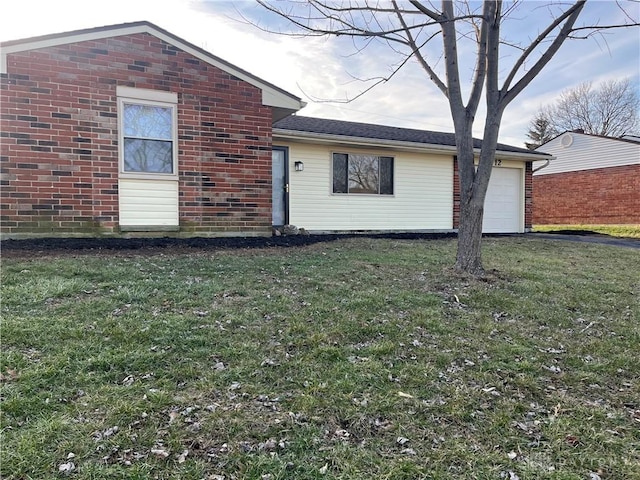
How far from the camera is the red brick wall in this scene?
19.8 meters

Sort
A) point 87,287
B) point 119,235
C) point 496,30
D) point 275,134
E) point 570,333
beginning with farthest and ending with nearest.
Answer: point 275,134
point 119,235
point 496,30
point 87,287
point 570,333

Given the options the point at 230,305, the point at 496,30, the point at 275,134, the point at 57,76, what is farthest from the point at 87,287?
the point at 275,134

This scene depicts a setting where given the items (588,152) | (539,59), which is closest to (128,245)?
(539,59)

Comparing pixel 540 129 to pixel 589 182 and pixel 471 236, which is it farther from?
pixel 471 236

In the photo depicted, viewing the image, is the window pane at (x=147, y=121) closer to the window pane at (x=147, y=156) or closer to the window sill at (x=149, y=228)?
the window pane at (x=147, y=156)

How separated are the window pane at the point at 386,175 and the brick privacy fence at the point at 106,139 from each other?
15.5 ft

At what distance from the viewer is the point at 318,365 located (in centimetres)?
315

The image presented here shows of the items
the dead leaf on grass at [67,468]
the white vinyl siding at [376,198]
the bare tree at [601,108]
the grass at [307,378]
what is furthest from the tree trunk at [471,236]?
the bare tree at [601,108]

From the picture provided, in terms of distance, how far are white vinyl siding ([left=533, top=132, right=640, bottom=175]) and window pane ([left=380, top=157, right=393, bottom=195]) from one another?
12.6 meters

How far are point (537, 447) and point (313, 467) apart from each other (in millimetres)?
1238

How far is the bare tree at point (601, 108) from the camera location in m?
32.9

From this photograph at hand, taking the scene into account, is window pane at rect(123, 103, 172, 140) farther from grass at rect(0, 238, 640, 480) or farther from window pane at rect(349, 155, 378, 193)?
window pane at rect(349, 155, 378, 193)

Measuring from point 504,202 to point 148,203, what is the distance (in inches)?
463

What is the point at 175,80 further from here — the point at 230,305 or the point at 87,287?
the point at 230,305
